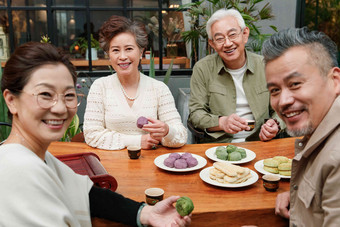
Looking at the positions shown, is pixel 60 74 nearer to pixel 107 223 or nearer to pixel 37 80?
pixel 37 80

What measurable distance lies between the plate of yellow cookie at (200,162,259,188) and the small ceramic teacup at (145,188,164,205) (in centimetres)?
27

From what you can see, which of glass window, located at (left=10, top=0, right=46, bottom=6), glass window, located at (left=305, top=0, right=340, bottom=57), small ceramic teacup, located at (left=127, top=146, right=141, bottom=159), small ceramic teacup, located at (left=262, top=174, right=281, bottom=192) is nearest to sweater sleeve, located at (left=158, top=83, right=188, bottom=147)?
small ceramic teacup, located at (left=127, top=146, right=141, bottom=159)

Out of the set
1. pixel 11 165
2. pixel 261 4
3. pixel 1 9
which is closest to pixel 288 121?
pixel 11 165

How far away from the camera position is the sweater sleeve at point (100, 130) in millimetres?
2172

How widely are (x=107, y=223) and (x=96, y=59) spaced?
11.8 feet

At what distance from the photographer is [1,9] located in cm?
446

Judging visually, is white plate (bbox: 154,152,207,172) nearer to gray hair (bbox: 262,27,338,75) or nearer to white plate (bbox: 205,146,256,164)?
white plate (bbox: 205,146,256,164)

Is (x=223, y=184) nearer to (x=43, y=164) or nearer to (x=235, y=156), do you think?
(x=235, y=156)

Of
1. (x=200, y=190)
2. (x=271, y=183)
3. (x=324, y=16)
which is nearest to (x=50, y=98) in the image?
(x=200, y=190)

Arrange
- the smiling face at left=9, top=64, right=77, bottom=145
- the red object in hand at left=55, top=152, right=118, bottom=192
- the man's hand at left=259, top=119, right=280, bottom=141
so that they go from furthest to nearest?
the man's hand at left=259, top=119, right=280, bottom=141 → the red object in hand at left=55, top=152, right=118, bottom=192 → the smiling face at left=9, top=64, right=77, bottom=145

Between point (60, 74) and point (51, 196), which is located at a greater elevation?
point (60, 74)

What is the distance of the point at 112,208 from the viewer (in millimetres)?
1428

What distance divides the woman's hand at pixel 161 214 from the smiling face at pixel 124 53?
126cm

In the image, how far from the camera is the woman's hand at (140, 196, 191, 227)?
1.41m
